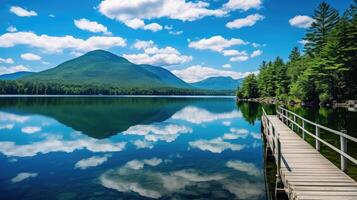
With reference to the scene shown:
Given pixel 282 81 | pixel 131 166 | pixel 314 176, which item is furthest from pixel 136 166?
pixel 282 81

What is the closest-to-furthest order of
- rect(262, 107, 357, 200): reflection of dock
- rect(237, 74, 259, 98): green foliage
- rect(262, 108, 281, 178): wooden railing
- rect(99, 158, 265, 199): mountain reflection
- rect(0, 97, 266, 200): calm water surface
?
rect(262, 107, 357, 200): reflection of dock, rect(262, 108, 281, 178): wooden railing, rect(99, 158, 265, 199): mountain reflection, rect(0, 97, 266, 200): calm water surface, rect(237, 74, 259, 98): green foliage

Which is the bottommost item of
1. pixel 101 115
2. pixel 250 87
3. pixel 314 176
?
pixel 101 115

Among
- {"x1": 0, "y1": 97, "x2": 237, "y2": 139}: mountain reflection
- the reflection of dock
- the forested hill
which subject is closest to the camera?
the reflection of dock

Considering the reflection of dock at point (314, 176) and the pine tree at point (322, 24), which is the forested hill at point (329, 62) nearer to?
the pine tree at point (322, 24)

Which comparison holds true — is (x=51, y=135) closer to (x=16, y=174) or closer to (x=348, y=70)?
(x=16, y=174)

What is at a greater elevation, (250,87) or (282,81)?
(282,81)

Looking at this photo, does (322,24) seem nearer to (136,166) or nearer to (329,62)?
(329,62)

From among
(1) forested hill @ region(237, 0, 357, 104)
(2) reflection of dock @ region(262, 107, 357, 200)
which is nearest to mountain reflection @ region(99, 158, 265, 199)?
(2) reflection of dock @ region(262, 107, 357, 200)

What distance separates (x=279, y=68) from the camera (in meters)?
97.3

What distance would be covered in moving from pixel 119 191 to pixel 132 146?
1066cm

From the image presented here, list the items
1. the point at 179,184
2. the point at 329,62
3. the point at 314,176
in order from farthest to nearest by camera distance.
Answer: the point at 329,62, the point at 179,184, the point at 314,176

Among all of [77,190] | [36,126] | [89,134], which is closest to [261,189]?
[77,190]

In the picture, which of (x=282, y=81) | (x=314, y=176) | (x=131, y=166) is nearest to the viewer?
(x=314, y=176)

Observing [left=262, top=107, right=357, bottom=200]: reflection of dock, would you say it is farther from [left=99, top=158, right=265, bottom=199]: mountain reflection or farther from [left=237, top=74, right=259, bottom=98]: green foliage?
[left=237, top=74, right=259, bottom=98]: green foliage
